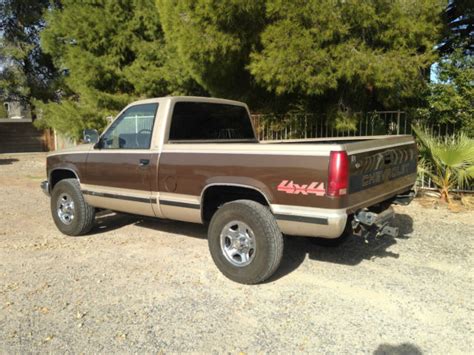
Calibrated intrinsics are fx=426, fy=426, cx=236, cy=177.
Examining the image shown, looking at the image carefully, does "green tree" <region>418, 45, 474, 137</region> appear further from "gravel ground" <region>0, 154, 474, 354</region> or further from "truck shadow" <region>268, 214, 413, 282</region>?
"truck shadow" <region>268, 214, 413, 282</region>

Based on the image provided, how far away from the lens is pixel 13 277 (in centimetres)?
474

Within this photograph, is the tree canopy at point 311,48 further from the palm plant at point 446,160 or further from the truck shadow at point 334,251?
the truck shadow at point 334,251

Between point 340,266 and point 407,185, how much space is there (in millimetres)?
1266

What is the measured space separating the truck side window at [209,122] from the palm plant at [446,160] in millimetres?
3886

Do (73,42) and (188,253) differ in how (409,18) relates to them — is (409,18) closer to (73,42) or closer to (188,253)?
(188,253)

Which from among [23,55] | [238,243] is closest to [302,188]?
[238,243]

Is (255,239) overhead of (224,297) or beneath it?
overhead

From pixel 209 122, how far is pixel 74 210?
7.97 ft

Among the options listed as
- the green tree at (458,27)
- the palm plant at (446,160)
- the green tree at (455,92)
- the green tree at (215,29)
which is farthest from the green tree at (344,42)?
the green tree at (458,27)

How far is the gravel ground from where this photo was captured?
3369mm

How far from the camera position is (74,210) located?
625 cm

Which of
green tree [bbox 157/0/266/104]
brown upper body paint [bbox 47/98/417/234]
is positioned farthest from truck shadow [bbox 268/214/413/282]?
green tree [bbox 157/0/266/104]

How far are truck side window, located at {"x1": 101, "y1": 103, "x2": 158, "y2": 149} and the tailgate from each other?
2.51 metres

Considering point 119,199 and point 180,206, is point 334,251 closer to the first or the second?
point 180,206
